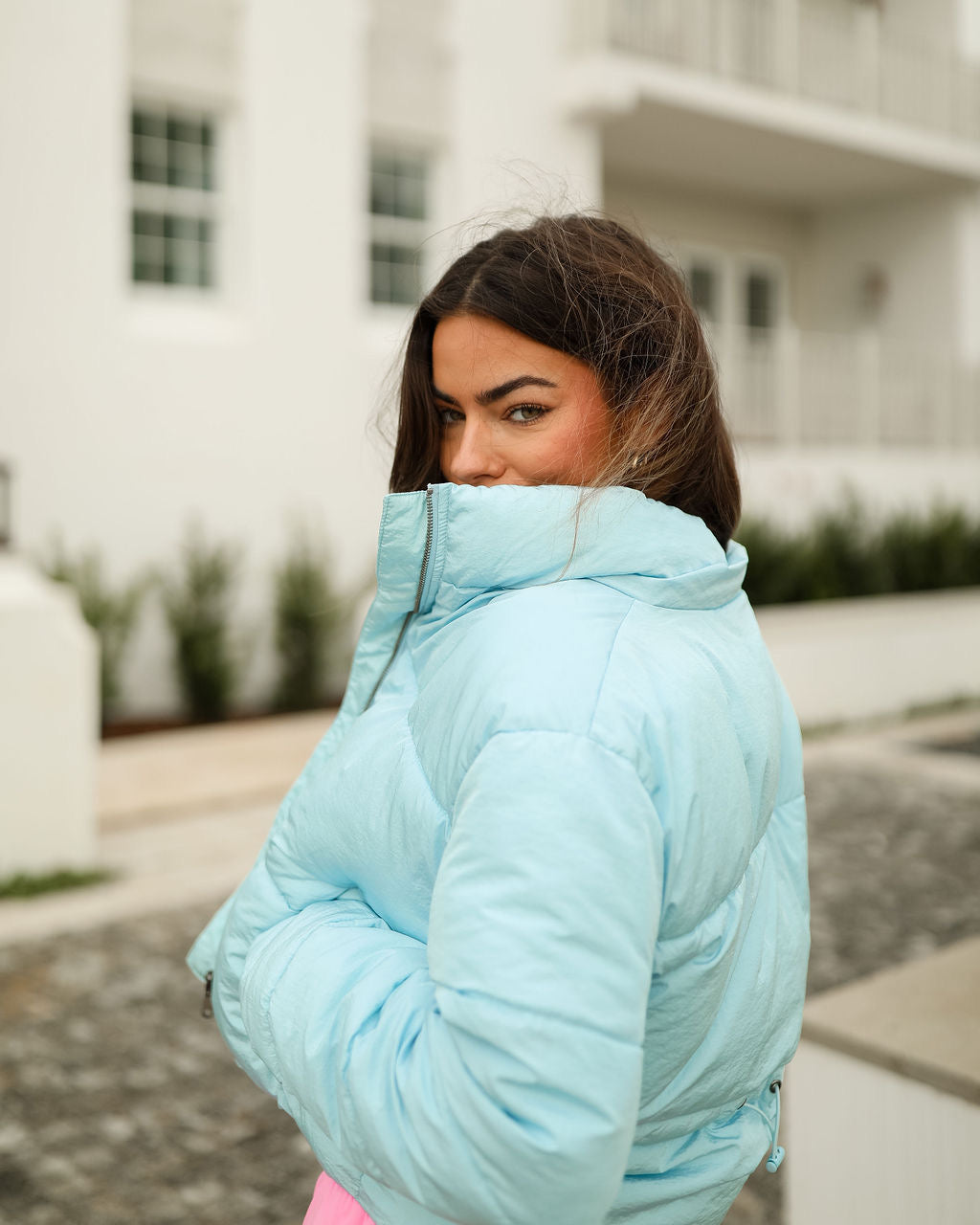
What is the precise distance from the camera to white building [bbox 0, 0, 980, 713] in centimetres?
834

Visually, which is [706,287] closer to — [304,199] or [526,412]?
[304,199]

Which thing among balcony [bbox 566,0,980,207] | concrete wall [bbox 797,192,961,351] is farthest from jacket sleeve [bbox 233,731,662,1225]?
concrete wall [bbox 797,192,961,351]

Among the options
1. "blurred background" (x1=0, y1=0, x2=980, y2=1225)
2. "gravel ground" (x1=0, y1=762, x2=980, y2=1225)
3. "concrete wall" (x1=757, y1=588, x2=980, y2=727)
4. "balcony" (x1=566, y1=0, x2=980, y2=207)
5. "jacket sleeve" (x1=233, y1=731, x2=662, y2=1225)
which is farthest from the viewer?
"balcony" (x1=566, y1=0, x2=980, y2=207)

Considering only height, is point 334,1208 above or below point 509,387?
below

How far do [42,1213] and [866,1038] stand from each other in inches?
72.8

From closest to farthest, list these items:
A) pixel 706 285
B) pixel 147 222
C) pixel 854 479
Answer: pixel 147 222
pixel 854 479
pixel 706 285

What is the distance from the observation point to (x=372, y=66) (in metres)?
9.66

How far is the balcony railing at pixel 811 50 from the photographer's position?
36.1ft

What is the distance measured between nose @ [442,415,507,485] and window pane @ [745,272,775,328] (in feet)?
47.7

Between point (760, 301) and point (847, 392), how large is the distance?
2.86m

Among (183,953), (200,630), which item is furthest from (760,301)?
(183,953)

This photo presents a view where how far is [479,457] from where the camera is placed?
1284mm

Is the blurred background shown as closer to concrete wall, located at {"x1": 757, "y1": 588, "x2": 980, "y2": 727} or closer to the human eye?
concrete wall, located at {"x1": 757, "y1": 588, "x2": 980, "y2": 727}

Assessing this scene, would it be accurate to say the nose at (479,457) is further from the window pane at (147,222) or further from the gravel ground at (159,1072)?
the window pane at (147,222)
